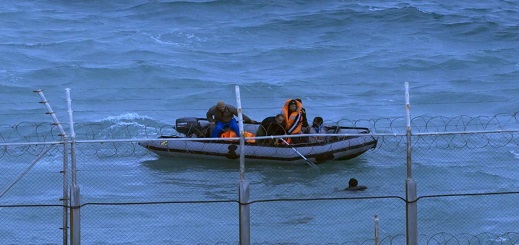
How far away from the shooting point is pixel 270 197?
20766 mm

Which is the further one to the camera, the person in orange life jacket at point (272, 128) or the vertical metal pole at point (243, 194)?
the person in orange life jacket at point (272, 128)

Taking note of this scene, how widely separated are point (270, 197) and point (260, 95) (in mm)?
12957

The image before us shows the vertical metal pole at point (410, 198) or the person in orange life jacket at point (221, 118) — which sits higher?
the person in orange life jacket at point (221, 118)

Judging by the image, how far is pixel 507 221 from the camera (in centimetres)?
1834

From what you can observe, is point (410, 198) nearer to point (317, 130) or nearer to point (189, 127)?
point (317, 130)

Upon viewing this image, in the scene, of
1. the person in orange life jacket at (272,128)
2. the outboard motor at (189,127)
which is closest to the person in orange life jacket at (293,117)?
the person in orange life jacket at (272,128)

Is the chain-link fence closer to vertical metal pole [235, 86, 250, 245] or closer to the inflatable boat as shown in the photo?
the inflatable boat

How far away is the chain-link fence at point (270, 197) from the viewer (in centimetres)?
1755

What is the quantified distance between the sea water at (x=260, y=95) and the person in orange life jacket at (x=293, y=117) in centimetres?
84

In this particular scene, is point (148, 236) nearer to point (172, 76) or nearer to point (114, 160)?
point (114, 160)

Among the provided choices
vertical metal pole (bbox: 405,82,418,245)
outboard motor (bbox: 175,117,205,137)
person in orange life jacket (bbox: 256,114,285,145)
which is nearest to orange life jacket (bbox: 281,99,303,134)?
person in orange life jacket (bbox: 256,114,285,145)

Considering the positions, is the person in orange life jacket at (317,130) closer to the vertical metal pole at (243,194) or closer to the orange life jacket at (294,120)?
the orange life jacket at (294,120)

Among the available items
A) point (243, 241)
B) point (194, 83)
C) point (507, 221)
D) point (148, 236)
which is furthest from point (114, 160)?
point (194, 83)

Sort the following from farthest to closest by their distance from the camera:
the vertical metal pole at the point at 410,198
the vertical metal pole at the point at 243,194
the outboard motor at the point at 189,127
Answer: the outboard motor at the point at 189,127 < the vertical metal pole at the point at 410,198 < the vertical metal pole at the point at 243,194
